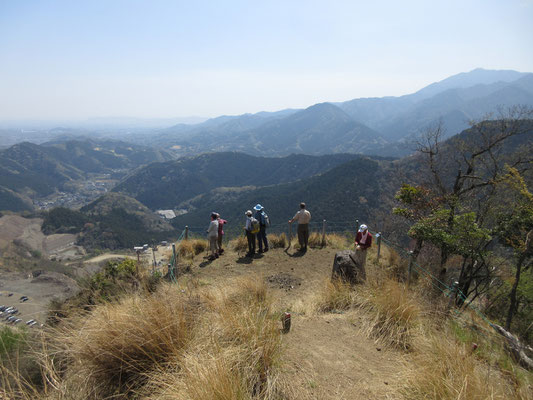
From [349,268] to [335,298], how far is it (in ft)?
4.62

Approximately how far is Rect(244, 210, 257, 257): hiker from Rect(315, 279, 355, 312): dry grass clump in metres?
4.01

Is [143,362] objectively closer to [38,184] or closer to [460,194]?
[460,194]

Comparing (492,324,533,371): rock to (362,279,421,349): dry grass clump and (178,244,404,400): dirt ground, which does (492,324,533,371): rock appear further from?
(178,244,404,400): dirt ground

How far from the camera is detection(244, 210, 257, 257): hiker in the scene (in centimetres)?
915

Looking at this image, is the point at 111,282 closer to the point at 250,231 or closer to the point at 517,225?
the point at 250,231

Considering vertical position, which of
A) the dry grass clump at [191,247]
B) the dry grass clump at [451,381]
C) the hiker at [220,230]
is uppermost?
the dry grass clump at [451,381]

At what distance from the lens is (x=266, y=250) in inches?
406

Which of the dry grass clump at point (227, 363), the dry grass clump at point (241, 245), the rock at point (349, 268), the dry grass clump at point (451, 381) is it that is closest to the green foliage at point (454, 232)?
the rock at point (349, 268)

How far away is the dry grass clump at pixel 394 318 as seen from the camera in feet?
12.5

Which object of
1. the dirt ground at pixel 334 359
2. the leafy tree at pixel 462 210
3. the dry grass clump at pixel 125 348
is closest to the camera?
the dry grass clump at pixel 125 348

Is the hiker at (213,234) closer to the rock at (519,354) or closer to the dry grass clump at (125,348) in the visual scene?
the dry grass clump at (125,348)

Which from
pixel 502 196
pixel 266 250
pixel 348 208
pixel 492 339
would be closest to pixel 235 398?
pixel 492 339

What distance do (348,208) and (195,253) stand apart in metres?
66.6

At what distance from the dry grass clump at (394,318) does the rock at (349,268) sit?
5.46 ft
